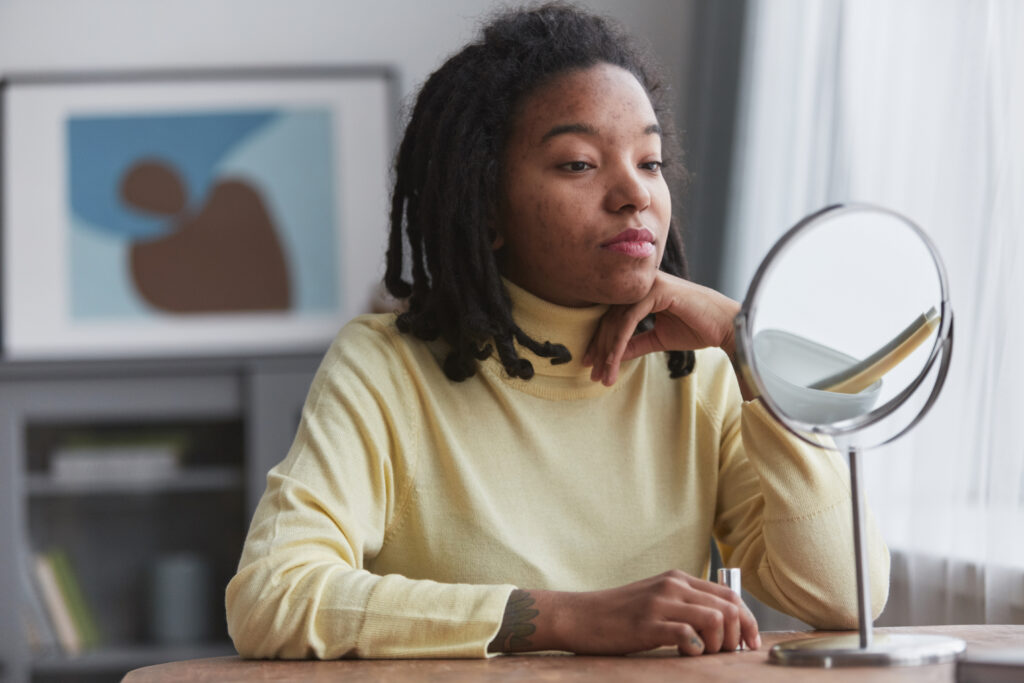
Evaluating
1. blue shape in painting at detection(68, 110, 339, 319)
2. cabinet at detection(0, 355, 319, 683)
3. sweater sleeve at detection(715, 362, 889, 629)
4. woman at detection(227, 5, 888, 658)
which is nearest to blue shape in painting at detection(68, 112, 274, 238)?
blue shape in painting at detection(68, 110, 339, 319)

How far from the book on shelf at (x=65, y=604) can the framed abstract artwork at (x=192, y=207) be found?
51 cm

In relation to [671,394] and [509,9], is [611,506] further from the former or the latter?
[509,9]

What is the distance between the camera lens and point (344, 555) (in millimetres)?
1025

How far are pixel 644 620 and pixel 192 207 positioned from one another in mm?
2249

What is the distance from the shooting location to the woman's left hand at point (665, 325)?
117 centimetres

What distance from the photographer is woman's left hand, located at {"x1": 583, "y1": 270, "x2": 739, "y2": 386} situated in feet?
3.84

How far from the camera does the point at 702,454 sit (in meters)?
1.26

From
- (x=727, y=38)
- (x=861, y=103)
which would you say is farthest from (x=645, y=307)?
(x=727, y=38)

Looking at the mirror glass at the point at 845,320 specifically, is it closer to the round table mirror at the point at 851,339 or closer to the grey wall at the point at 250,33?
the round table mirror at the point at 851,339

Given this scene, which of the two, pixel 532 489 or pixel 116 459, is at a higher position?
pixel 532 489

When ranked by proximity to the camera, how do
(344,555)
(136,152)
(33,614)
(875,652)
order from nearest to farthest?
(875,652) → (344,555) → (33,614) → (136,152)

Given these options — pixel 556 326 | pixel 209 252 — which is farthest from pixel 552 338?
pixel 209 252

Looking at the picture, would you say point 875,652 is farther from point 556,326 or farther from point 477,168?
point 477,168

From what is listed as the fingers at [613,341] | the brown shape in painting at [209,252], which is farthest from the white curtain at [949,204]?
the brown shape in painting at [209,252]
